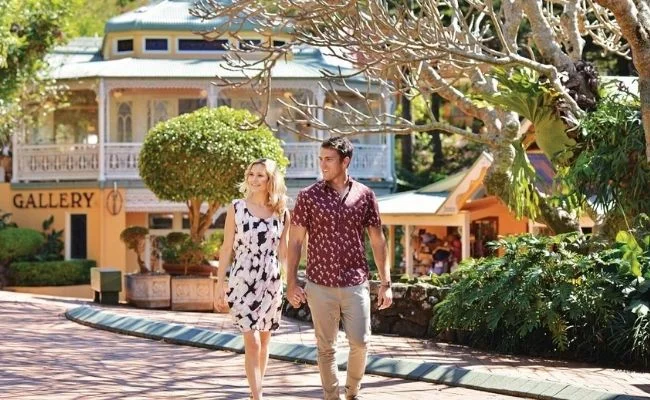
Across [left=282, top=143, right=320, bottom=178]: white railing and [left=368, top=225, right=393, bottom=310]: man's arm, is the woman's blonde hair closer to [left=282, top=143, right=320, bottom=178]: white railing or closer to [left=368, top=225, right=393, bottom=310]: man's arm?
[left=368, top=225, right=393, bottom=310]: man's arm

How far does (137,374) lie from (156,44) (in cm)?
2494

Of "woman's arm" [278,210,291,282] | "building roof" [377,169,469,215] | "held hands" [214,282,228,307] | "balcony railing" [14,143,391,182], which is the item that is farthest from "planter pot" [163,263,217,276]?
"held hands" [214,282,228,307]

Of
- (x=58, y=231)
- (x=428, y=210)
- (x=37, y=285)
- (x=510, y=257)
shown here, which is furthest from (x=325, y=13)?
(x=58, y=231)

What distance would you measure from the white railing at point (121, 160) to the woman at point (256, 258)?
82.1 feet

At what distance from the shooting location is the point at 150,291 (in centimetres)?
2192

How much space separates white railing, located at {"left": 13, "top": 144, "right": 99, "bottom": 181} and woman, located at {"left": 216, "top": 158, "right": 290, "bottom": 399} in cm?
2562

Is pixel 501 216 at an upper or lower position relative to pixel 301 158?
lower

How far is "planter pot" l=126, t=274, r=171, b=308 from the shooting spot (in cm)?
2189

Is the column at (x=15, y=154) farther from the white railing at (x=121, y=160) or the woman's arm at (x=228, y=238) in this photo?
the woman's arm at (x=228, y=238)

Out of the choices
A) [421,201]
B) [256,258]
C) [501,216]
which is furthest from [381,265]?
[421,201]

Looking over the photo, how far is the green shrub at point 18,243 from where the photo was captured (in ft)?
104

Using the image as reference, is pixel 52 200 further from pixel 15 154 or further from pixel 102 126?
pixel 102 126

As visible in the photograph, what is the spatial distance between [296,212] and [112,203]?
25.7 meters

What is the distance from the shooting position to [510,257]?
42.5 feet
